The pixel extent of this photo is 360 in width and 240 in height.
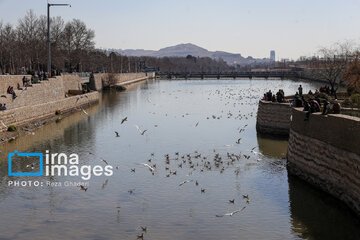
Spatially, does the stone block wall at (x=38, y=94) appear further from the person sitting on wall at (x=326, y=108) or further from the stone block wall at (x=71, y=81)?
the person sitting on wall at (x=326, y=108)

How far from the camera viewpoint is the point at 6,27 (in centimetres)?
7919

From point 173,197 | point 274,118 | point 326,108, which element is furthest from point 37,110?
point 326,108

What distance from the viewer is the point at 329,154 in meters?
20.4

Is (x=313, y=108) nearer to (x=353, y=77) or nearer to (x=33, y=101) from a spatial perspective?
(x=353, y=77)

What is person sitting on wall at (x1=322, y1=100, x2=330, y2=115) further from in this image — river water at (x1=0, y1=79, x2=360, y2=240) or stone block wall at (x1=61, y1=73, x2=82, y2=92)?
stone block wall at (x1=61, y1=73, x2=82, y2=92)

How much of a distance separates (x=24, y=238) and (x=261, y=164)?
46.1ft

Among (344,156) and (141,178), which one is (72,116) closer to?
(141,178)

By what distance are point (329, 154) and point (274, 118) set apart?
55.3 feet

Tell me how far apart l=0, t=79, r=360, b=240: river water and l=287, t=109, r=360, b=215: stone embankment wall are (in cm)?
54

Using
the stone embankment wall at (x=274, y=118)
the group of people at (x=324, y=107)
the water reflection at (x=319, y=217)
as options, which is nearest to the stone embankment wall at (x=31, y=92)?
the stone embankment wall at (x=274, y=118)

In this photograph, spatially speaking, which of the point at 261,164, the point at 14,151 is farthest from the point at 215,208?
the point at 14,151

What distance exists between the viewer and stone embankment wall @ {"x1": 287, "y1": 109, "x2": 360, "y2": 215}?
60.0ft

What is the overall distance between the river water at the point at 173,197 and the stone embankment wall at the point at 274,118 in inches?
60.7

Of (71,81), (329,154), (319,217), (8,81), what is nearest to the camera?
(319,217)
